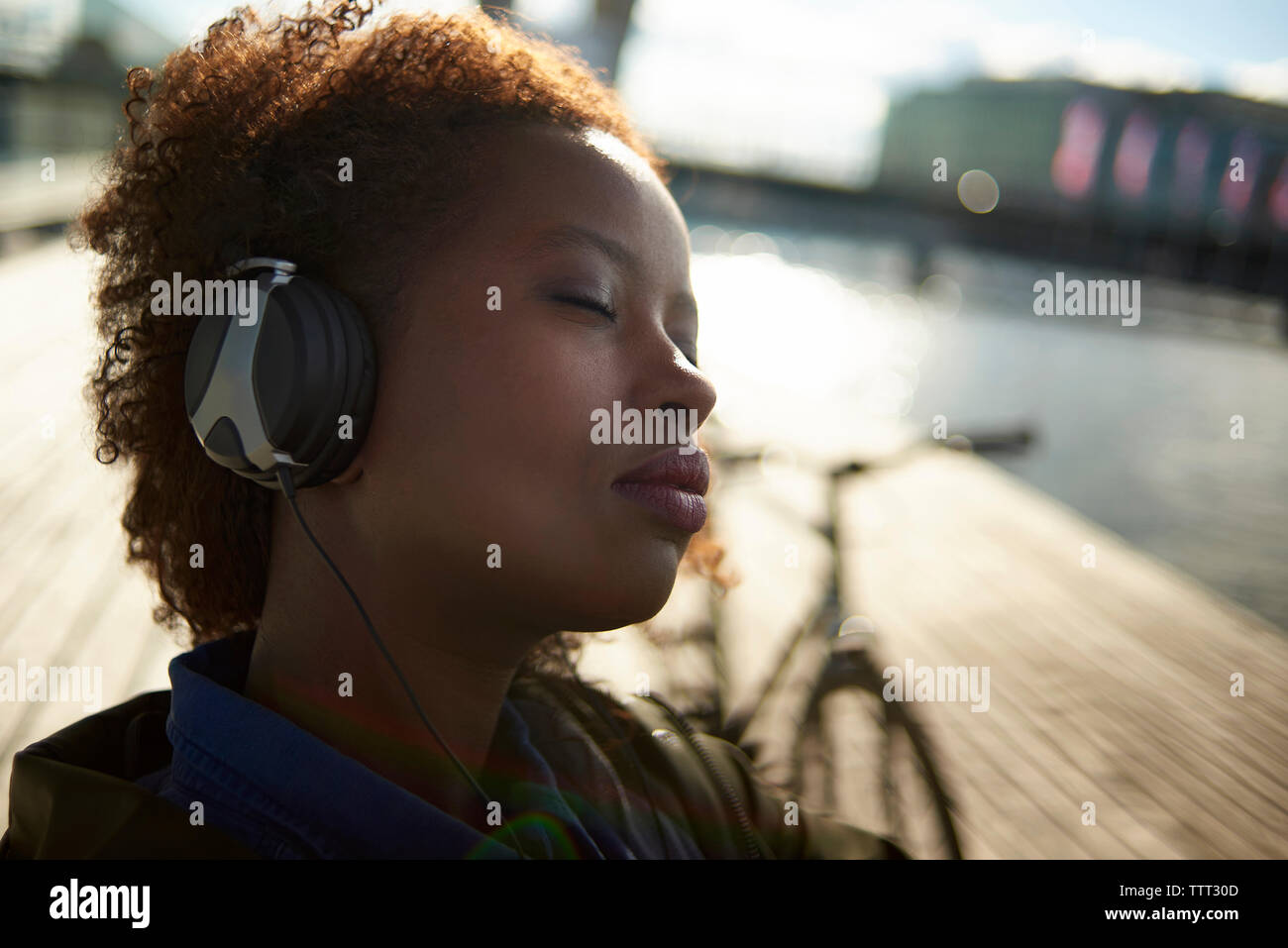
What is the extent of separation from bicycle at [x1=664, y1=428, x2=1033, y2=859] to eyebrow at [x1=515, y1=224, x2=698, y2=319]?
1053 millimetres

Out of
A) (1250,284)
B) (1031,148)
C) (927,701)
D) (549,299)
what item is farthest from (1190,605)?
(1031,148)

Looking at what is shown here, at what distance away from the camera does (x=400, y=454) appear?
2.71 ft

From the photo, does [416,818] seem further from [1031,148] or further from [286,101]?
[1031,148]

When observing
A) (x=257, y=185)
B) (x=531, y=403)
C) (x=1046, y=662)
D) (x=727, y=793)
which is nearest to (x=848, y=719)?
(x=727, y=793)

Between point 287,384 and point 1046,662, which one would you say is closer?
point 287,384

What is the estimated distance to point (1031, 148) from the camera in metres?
75.2

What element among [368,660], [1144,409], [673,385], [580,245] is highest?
[1144,409]

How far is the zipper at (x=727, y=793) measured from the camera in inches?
42.9

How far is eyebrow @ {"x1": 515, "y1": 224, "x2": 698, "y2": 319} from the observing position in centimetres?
83

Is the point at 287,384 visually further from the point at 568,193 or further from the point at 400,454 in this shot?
the point at 568,193

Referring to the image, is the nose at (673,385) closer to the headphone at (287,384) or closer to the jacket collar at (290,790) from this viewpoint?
the headphone at (287,384)

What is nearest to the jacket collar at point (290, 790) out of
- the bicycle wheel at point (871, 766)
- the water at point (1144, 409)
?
the bicycle wheel at point (871, 766)

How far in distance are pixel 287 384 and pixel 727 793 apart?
0.74 m

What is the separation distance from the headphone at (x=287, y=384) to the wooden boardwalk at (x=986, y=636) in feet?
1.50
